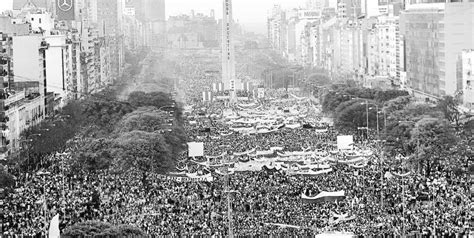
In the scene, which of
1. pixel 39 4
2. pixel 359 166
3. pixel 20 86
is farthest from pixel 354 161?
pixel 39 4

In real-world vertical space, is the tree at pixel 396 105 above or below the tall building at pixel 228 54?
below

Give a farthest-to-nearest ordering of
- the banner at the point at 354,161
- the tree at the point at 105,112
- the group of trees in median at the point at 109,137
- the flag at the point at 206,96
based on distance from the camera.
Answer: the flag at the point at 206,96, the tree at the point at 105,112, the banner at the point at 354,161, the group of trees in median at the point at 109,137

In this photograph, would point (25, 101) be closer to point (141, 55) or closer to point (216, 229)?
point (216, 229)

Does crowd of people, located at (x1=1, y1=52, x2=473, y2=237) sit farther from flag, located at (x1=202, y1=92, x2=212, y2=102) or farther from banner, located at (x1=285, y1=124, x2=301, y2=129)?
flag, located at (x1=202, y1=92, x2=212, y2=102)

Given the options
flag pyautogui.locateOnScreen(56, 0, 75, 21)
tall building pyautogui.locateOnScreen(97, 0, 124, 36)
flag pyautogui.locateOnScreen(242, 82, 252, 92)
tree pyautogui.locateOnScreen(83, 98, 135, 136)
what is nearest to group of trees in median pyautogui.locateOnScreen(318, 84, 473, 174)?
tree pyautogui.locateOnScreen(83, 98, 135, 136)

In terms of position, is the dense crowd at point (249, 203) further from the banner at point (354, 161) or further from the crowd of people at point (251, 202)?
the banner at point (354, 161)

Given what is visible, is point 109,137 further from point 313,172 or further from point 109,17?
point 109,17

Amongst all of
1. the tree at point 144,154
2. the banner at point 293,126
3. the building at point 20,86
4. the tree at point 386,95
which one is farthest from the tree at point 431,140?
the tree at point 386,95
